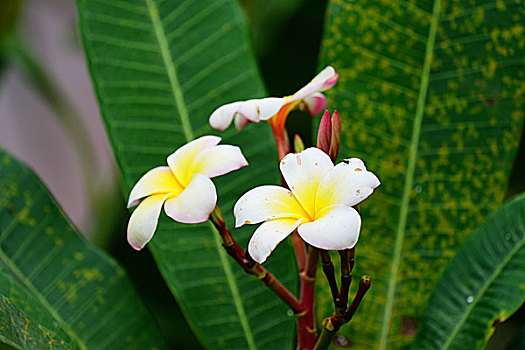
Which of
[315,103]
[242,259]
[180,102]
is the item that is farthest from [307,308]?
[180,102]

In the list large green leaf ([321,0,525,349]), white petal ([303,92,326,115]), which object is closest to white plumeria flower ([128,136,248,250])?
white petal ([303,92,326,115])

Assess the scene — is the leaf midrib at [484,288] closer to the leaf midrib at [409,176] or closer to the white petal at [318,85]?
the leaf midrib at [409,176]

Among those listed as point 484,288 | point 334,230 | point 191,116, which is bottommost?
point 484,288

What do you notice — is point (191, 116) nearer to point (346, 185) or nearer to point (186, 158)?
point (186, 158)

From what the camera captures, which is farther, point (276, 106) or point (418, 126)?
point (418, 126)

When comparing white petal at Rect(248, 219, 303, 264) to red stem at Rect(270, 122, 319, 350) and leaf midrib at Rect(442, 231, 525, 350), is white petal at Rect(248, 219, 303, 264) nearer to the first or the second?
red stem at Rect(270, 122, 319, 350)

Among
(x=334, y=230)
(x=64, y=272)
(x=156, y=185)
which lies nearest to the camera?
(x=334, y=230)

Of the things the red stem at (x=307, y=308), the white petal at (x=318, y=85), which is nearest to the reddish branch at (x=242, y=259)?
the red stem at (x=307, y=308)
